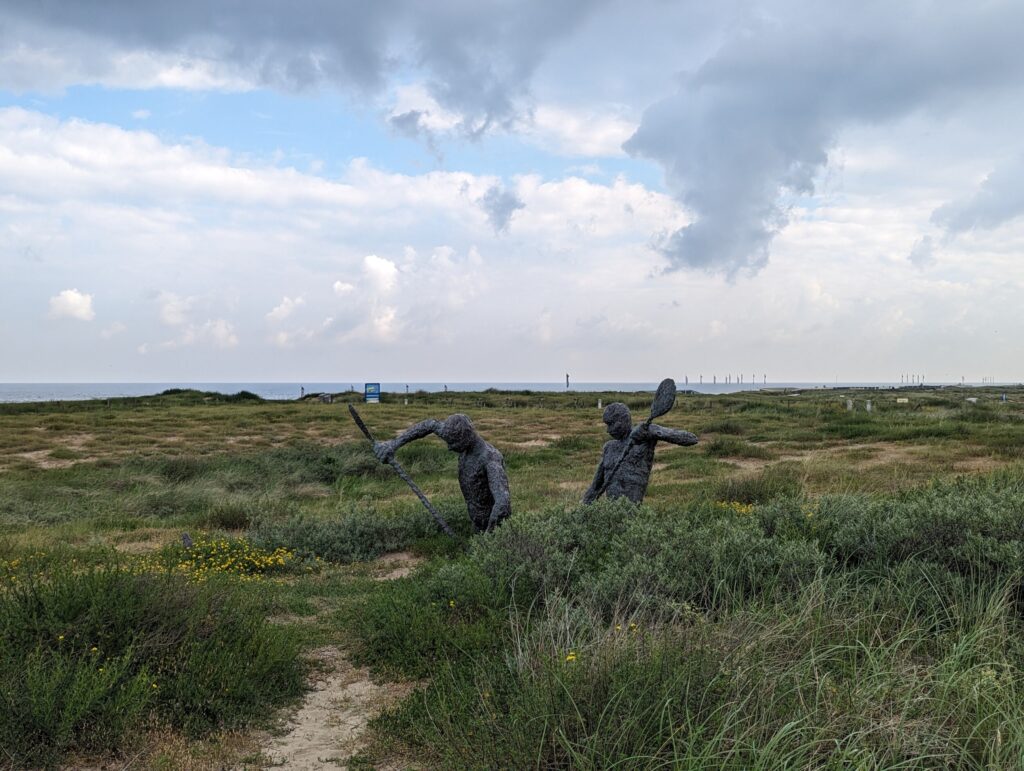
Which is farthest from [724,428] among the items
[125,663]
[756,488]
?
[125,663]

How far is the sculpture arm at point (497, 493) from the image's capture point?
7957 millimetres

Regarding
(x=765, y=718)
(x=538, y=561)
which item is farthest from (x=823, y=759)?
(x=538, y=561)

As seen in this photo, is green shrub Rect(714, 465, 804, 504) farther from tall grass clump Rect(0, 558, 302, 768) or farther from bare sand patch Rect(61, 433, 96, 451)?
bare sand patch Rect(61, 433, 96, 451)

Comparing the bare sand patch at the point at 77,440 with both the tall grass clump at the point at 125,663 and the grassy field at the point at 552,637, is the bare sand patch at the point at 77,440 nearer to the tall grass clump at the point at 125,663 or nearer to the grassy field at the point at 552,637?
the grassy field at the point at 552,637

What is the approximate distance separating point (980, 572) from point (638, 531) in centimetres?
264

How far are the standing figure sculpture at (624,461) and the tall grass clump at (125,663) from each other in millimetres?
4265

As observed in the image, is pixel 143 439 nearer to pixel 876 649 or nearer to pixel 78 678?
pixel 78 678

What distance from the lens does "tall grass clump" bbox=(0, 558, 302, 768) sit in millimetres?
3777

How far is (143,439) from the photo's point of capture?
23.5 meters

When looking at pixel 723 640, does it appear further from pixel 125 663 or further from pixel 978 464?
pixel 978 464

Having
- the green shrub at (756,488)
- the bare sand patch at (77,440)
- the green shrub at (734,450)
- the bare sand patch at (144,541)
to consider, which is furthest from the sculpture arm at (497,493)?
the bare sand patch at (77,440)

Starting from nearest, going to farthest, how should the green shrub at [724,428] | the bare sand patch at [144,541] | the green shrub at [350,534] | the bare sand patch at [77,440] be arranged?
the green shrub at [350,534]
the bare sand patch at [144,541]
the bare sand patch at [77,440]
the green shrub at [724,428]

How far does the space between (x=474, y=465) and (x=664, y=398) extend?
2327mm

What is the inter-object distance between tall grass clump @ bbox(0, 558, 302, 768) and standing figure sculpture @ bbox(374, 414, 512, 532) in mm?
2957
